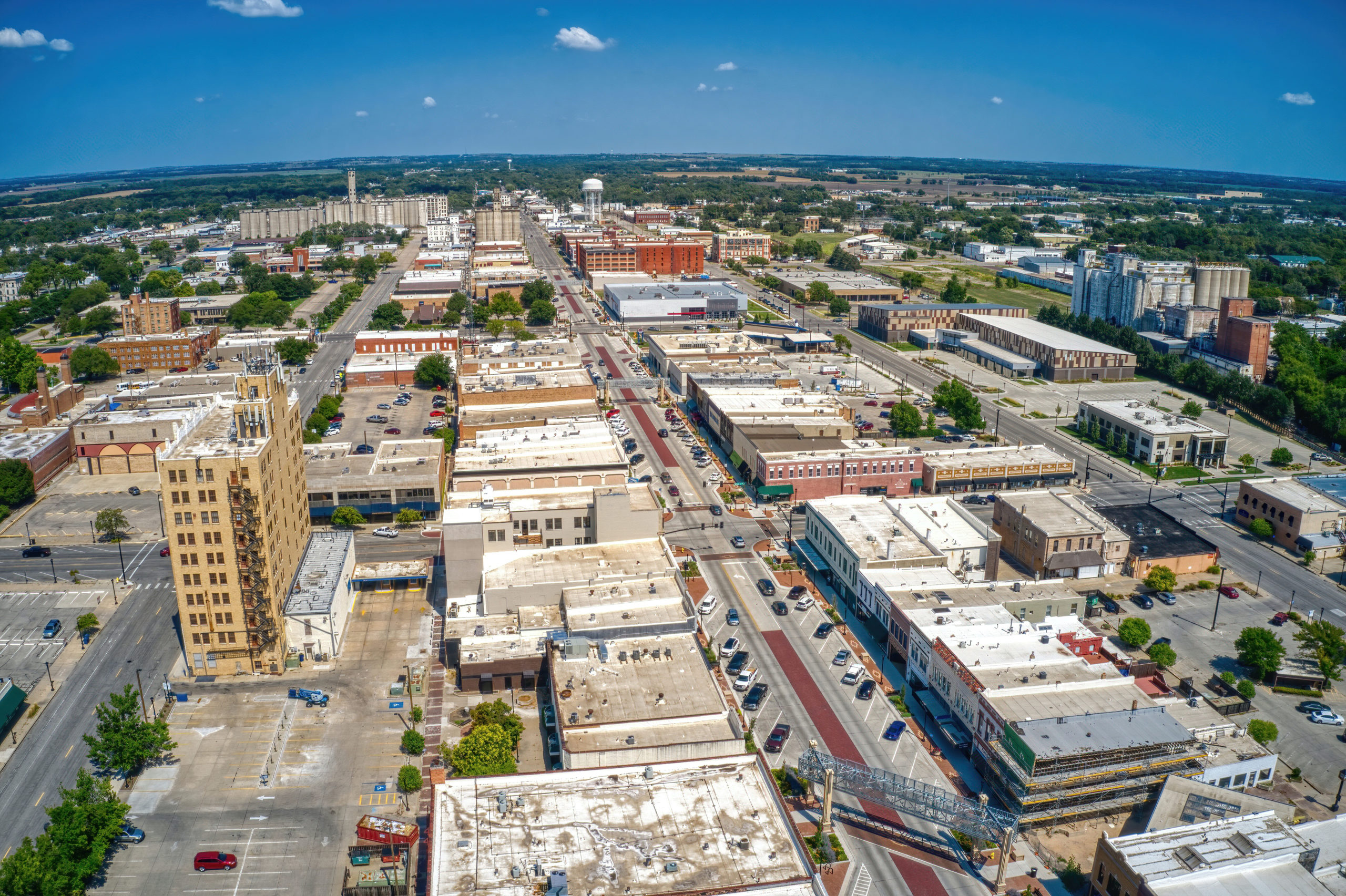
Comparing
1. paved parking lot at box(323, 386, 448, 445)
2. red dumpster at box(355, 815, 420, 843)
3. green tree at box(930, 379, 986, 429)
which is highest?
green tree at box(930, 379, 986, 429)

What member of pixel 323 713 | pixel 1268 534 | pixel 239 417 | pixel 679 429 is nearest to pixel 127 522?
pixel 239 417

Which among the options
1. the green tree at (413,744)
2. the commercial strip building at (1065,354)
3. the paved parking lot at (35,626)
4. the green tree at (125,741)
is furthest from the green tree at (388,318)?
the green tree at (413,744)

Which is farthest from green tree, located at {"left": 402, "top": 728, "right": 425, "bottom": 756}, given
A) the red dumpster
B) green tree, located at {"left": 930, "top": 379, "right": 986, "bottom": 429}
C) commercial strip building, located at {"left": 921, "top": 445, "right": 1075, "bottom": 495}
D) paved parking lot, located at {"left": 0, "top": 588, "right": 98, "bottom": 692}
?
green tree, located at {"left": 930, "top": 379, "right": 986, "bottom": 429}

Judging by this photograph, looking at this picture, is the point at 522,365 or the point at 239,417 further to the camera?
the point at 522,365

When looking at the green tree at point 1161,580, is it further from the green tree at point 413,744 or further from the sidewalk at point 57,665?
the sidewalk at point 57,665

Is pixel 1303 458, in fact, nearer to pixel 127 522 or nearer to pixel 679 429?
pixel 679 429

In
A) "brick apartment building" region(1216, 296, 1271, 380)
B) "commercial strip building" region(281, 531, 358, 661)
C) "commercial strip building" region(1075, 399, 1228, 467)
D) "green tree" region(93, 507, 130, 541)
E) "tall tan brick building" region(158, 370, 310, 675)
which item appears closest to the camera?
"tall tan brick building" region(158, 370, 310, 675)

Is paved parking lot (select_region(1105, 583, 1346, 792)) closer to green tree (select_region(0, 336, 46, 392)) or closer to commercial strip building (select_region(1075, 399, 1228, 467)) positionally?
commercial strip building (select_region(1075, 399, 1228, 467))
